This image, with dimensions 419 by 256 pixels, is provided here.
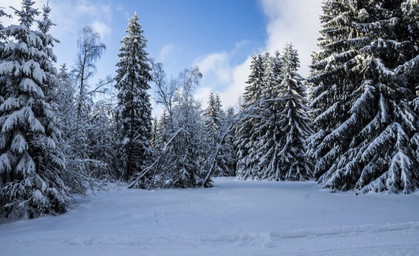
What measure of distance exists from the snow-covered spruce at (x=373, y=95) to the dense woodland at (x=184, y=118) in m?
0.05

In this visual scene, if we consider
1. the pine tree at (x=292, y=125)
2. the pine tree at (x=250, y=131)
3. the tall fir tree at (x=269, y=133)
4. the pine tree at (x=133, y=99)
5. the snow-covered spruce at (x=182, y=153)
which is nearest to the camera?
the snow-covered spruce at (x=182, y=153)

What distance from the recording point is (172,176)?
1759 centimetres

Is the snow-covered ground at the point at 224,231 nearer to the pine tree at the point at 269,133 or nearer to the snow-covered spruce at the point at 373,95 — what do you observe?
the snow-covered spruce at the point at 373,95

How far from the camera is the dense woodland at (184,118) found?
7.96 metres

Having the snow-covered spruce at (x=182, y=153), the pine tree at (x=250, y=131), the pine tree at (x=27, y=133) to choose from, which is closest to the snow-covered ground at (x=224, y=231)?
the pine tree at (x=27, y=133)

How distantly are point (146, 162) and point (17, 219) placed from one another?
47.4 ft

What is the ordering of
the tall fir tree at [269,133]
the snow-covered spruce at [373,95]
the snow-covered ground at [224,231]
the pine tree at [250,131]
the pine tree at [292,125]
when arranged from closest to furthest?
the snow-covered ground at [224,231] → the snow-covered spruce at [373,95] → the pine tree at [292,125] → the tall fir tree at [269,133] → the pine tree at [250,131]

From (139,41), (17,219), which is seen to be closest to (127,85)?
(139,41)

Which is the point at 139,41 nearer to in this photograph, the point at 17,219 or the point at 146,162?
the point at 146,162

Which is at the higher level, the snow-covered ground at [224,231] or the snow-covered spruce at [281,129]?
the snow-covered spruce at [281,129]

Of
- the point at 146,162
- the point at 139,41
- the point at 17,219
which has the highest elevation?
the point at 139,41

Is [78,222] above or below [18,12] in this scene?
below

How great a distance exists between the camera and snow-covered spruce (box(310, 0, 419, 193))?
37.1ft

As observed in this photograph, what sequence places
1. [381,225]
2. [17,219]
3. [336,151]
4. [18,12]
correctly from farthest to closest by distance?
1. [336,151]
2. [18,12]
3. [17,219]
4. [381,225]
